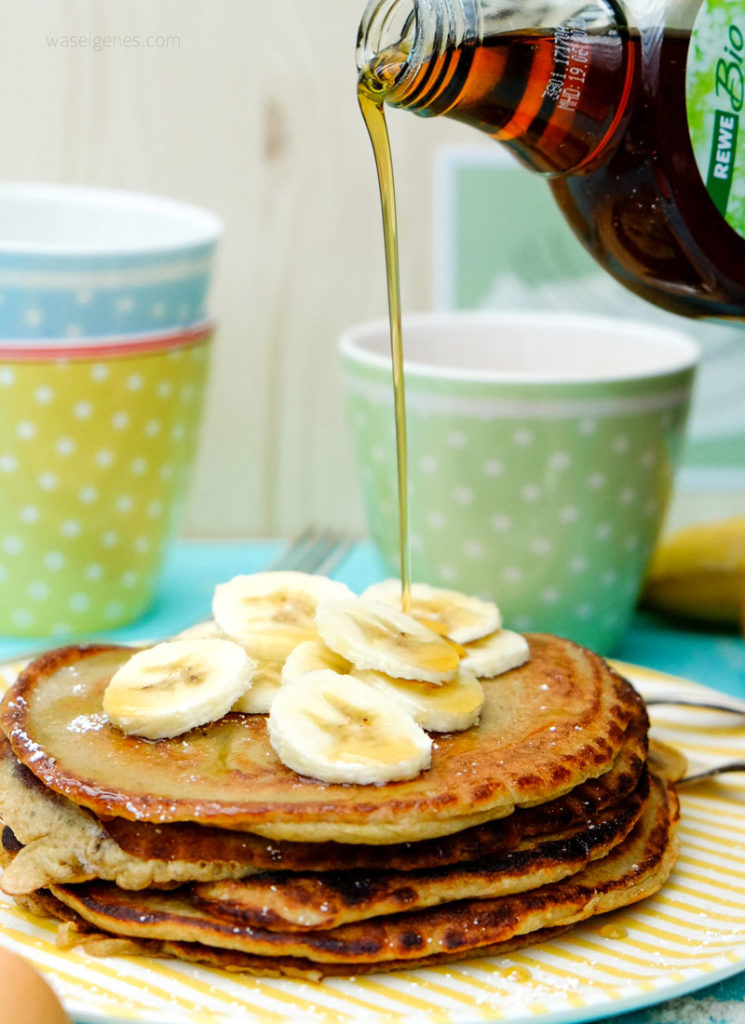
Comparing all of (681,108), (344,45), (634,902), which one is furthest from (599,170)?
(344,45)

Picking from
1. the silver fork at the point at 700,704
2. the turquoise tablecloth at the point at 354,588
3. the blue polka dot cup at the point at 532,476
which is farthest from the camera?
the turquoise tablecloth at the point at 354,588

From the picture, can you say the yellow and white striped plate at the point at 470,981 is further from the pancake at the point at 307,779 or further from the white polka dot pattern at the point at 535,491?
the white polka dot pattern at the point at 535,491

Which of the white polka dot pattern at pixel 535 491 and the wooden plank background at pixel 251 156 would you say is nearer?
the white polka dot pattern at pixel 535 491

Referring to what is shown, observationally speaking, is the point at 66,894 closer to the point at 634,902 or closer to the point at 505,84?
the point at 634,902

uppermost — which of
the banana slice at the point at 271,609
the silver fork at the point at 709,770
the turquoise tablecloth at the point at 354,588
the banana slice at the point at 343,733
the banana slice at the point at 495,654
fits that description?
the banana slice at the point at 271,609

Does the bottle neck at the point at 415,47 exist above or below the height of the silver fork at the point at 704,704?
above

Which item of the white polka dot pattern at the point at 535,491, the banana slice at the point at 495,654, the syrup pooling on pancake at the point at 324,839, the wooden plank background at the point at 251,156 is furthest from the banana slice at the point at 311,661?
the wooden plank background at the point at 251,156

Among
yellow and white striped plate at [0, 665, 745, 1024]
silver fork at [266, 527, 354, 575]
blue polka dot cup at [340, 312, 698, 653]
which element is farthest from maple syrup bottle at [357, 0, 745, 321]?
silver fork at [266, 527, 354, 575]
